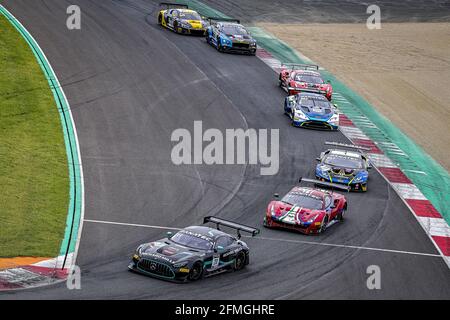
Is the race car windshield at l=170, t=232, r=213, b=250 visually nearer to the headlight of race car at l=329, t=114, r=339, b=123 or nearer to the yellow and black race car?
the headlight of race car at l=329, t=114, r=339, b=123

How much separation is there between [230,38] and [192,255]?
26857mm

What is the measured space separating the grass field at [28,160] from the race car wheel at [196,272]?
163 inches

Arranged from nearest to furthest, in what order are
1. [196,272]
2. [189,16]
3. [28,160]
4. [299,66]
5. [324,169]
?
[196,272], [28,160], [324,169], [299,66], [189,16]

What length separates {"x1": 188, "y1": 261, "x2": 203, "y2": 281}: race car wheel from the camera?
2391cm

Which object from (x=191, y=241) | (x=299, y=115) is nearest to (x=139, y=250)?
(x=191, y=241)

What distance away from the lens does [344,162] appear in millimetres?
34531

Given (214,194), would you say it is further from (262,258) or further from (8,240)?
(8,240)

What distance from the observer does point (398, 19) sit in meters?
63.4

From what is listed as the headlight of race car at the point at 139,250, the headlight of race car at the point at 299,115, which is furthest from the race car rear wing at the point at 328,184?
the headlight of race car at the point at 299,115

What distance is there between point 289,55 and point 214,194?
71.9ft

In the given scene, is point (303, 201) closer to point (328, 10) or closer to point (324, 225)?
point (324, 225)

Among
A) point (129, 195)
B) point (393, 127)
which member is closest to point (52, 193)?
point (129, 195)

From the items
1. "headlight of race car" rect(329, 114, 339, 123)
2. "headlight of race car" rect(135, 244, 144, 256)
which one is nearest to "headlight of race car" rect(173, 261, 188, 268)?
"headlight of race car" rect(135, 244, 144, 256)

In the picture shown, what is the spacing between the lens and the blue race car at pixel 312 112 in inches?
1598
